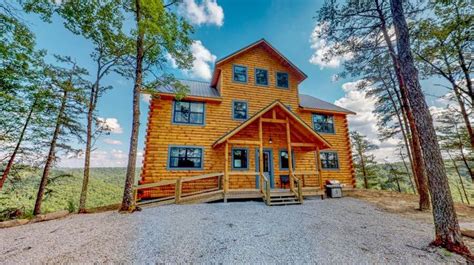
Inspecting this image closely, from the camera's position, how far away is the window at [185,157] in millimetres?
8617

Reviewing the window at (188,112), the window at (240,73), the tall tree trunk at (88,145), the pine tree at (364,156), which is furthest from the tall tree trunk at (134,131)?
the pine tree at (364,156)

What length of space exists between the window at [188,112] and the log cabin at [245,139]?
0.05 metres

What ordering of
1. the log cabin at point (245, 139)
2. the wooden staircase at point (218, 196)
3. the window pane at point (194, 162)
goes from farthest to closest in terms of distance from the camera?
the window pane at point (194, 162), the log cabin at point (245, 139), the wooden staircase at point (218, 196)

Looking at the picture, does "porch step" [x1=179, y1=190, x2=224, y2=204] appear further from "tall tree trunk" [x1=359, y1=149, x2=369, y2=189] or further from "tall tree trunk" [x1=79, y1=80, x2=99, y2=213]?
"tall tree trunk" [x1=359, y1=149, x2=369, y2=189]

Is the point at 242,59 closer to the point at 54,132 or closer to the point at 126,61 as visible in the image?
the point at 126,61

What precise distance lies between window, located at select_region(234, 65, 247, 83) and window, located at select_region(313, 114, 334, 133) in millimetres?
5176

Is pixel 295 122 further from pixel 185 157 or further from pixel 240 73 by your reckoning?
pixel 185 157

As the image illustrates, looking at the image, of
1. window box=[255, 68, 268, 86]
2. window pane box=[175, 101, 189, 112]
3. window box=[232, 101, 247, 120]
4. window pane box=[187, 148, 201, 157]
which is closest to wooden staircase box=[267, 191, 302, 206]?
window pane box=[187, 148, 201, 157]

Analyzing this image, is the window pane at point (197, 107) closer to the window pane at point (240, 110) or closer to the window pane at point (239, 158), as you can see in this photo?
the window pane at point (240, 110)

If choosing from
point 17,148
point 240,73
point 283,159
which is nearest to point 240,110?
point 240,73

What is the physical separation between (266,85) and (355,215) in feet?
25.9

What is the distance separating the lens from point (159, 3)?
6938mm

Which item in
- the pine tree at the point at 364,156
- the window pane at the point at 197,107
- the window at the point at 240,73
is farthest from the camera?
the pine tree at the point at 364,156

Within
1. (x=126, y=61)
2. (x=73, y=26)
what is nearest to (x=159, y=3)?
(x=126, y=61)
